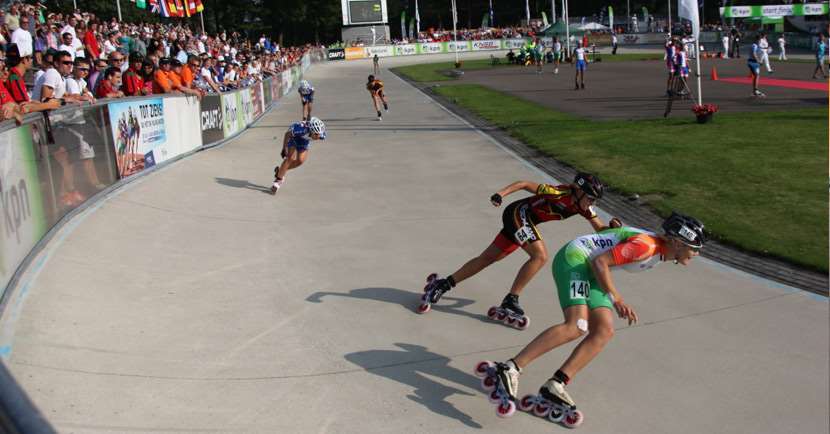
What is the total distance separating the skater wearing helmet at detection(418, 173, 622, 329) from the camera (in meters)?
6.91

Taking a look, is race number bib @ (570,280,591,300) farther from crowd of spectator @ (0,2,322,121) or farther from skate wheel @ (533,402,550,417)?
crowd of spectator @ (0,2,322,121)

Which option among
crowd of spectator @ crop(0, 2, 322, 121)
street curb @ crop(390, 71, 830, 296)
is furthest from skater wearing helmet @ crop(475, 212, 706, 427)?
crowd of spectator @ crop(0, 2, 322, 121)

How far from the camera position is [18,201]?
7.84 metres

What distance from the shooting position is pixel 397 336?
740 cm

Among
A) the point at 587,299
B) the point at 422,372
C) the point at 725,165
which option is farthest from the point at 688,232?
the point at 725,165

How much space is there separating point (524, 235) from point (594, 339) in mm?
1972

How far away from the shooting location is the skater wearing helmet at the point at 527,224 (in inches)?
272

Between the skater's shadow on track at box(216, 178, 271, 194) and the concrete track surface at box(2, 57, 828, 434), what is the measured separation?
2042 mm

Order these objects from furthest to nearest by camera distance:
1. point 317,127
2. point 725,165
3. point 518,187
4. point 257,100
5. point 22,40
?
point 257,100
point 22,40
point 725,165
point 317,127
point 518,187

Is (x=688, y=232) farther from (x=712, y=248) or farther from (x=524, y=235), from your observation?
(x=712, y=248)

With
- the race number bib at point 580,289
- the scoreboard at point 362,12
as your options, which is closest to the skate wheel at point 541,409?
the race number bib at point 580,289

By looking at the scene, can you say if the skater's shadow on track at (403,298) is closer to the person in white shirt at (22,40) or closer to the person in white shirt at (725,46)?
the person in white shirt at (22,40)

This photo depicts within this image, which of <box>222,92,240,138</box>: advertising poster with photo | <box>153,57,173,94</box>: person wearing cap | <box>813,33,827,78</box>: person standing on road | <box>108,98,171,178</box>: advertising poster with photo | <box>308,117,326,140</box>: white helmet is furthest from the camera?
<box>813,33,827,78</box>: person standing on road

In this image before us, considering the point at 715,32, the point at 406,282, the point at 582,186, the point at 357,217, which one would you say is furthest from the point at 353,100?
the point at 715,32
